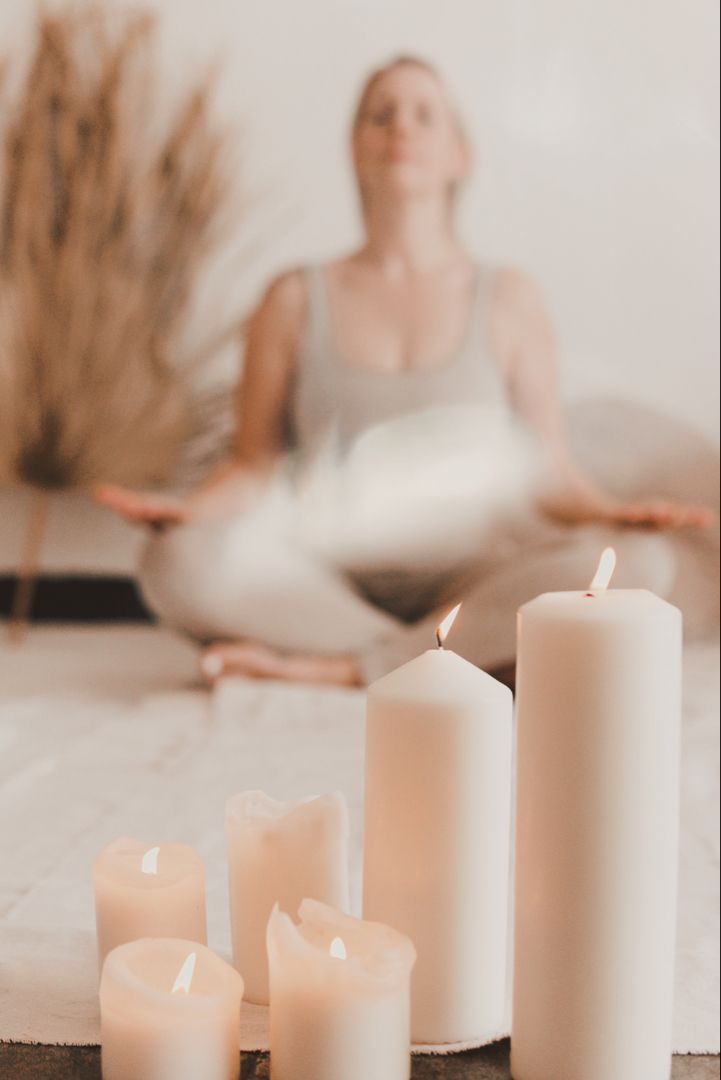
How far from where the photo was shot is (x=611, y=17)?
69.7 inches

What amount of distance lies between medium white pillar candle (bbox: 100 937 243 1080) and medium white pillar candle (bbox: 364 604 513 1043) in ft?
0.22

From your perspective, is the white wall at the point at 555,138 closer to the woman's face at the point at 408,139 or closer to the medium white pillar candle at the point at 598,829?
the woman's face at the point at 408,139

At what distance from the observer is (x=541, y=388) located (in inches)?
68.6

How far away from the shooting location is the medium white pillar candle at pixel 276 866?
0.43 metres

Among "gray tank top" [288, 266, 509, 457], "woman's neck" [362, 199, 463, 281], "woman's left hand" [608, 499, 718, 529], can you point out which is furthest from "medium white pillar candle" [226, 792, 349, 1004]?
"woman's neck" [362, 199, 463, 281]

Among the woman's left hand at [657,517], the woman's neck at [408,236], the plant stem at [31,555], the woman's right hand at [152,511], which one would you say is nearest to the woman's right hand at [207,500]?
the woman's right hand at [152,511]

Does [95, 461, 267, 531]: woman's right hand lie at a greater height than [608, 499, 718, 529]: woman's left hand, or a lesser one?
greater

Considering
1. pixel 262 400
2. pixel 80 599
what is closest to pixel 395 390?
pixel 262 400

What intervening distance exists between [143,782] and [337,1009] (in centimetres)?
59

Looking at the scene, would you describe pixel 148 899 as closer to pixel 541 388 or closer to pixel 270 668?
pixel 270 668

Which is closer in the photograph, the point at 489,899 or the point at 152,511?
the point at 489,899

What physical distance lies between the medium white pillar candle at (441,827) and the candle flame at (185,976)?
7 cm

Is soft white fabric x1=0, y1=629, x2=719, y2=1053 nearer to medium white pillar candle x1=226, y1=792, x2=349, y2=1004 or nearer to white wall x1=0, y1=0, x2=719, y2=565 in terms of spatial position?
medium white pillar candle x1=226, y1=792, x2=349, y2=1004

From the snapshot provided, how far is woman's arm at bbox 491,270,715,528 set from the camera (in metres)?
1.70
